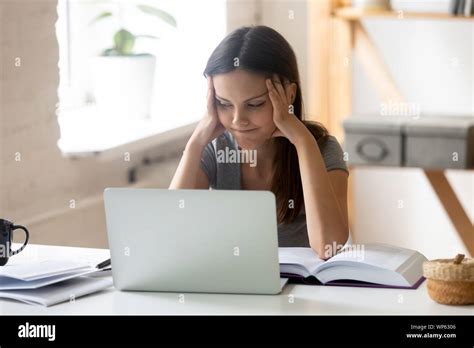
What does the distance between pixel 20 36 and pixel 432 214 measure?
7.45 feet

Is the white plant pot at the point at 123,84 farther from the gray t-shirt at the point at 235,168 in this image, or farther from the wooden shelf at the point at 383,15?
the gray t-shirt at the point at 235,168

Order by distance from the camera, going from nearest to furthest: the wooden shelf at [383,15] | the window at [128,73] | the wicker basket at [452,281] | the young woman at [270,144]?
1. the wicker basket at [452,281]
2. the young woman at [270,144]
3. the window at [128,73]
4. the wooden shelf at [383,15]

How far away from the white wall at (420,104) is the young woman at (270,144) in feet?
6.61

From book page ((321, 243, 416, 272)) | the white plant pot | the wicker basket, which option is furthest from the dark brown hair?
the white plant pot

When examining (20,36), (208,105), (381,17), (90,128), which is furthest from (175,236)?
(381,17)

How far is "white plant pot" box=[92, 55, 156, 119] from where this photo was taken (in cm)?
384

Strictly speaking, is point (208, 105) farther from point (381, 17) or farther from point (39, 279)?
point (381, 17)

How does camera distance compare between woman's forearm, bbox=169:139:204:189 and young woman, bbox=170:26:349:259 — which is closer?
young woman, bbox=170:26:349:259

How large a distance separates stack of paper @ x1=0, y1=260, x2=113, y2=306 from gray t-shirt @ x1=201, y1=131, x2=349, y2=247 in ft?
1.89

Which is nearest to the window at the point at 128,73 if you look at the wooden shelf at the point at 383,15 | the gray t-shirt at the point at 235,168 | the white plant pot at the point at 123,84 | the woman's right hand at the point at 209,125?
the white plant pot at the point at 123,84

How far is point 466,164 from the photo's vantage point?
152 inches

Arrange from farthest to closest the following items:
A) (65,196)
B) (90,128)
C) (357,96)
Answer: (357,96), (90,128), (65,196)

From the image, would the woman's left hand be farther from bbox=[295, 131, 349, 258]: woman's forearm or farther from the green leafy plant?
the green leafy plant

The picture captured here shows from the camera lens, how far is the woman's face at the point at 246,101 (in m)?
2.40
